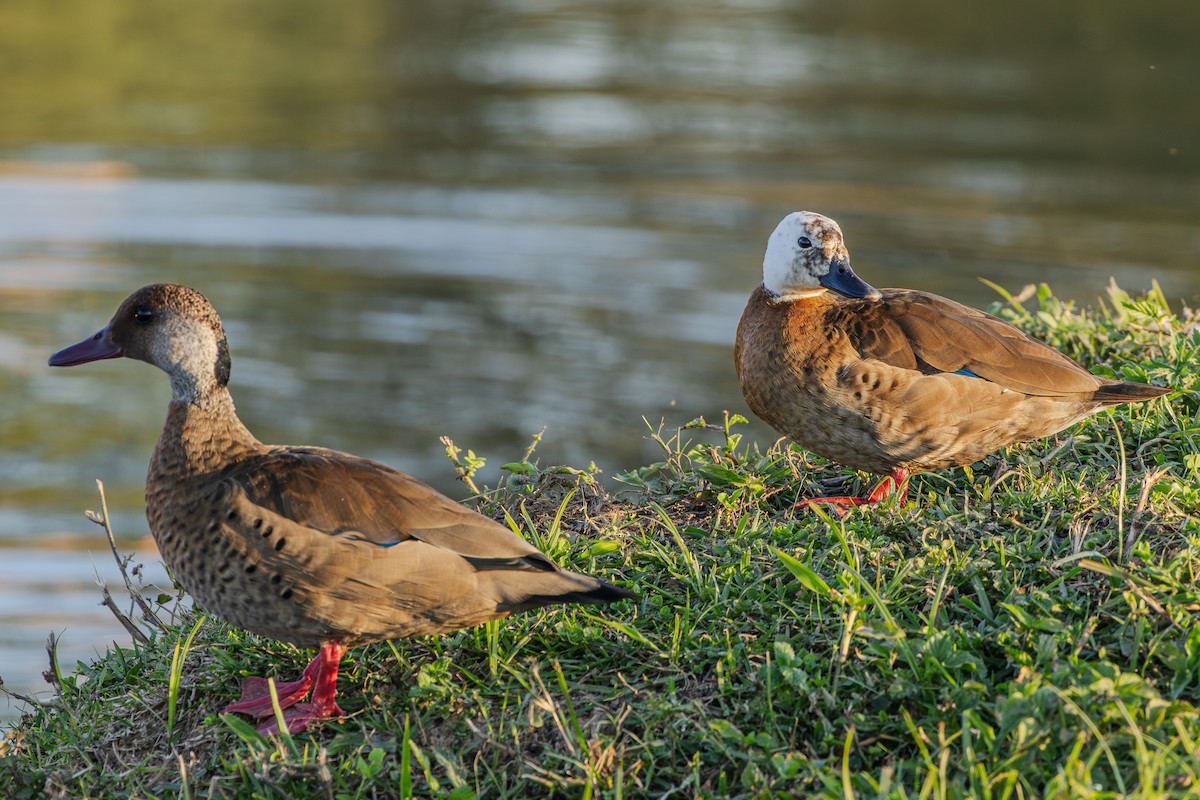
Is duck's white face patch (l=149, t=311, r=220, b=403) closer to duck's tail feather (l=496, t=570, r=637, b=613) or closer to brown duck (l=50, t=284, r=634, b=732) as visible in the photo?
brown duck (l=50, t=284, r=634, b=732)

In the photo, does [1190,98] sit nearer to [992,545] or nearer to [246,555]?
[992,545]

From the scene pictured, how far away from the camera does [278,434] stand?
26.1 feet

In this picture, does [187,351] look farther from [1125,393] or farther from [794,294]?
[1125,393]

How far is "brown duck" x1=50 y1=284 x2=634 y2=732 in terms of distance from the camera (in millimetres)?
3717

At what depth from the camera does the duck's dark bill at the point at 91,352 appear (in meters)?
4.44

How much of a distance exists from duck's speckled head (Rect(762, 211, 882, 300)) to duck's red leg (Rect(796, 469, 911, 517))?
0.67m

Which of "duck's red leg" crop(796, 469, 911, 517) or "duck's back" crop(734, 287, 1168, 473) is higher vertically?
"duck's back" crop(734, 287, 1168, 473)

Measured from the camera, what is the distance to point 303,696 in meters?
3.87

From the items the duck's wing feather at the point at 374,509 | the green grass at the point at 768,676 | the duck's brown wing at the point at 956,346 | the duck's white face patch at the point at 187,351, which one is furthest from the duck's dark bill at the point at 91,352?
the duck's brown wing at the point at 956,346

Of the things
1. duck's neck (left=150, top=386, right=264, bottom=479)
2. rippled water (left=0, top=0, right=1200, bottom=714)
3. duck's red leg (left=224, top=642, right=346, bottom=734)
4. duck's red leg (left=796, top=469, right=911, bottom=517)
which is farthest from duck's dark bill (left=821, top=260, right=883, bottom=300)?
rippled water (left=0, top=0, right=1200, bottom=714)

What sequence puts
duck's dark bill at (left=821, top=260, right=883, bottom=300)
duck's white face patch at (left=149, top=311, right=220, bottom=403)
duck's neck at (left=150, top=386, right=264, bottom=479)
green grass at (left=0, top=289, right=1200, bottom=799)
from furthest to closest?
1. duck's dark bill at (left=821, top=260, right=883, bottom=300)
2. duck's white face patch at (left=149, top=311, right=220, bottom=403)
3. duck's neck at (left=150, top=386, right=264, bottom=479)
4. green grass at (left=0, top=289, right=1200, bottom=799)

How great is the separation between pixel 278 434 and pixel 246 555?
14.0 ft

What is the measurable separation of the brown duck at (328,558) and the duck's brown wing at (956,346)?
1.52 metres

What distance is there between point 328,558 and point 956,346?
7.36 ft
